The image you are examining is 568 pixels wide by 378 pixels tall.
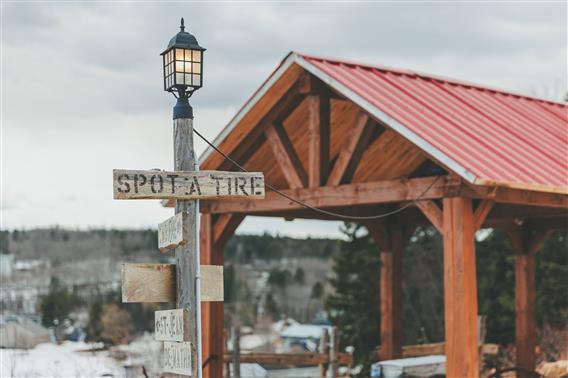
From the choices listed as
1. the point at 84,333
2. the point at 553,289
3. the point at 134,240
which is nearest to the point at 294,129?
the point at 553,289

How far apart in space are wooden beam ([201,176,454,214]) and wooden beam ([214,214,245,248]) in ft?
0.72

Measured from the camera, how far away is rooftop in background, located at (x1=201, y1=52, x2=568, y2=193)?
1159 centimetres

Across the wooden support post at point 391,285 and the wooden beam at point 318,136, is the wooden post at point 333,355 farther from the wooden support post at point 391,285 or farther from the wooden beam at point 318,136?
the wooden beam at point 318,136

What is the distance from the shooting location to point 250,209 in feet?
47.0

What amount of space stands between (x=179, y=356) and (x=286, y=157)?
5854 mm

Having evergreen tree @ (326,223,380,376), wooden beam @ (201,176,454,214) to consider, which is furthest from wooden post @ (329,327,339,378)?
evergreen tree @ (326,223,380,376)

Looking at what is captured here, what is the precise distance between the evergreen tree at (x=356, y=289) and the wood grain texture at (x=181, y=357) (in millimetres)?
24479

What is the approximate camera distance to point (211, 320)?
14844mm

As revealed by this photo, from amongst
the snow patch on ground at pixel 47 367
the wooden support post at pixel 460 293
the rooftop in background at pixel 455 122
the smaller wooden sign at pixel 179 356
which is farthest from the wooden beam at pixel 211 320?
the smaller wooden sign at pixel 179 356

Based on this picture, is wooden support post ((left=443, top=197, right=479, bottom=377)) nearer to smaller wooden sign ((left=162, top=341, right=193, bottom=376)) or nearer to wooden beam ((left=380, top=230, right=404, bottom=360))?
smaller wooden sign ((left=162, top=341, right=193, bottom=376))

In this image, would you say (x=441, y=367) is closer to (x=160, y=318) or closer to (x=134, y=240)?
(x=160, y=318)

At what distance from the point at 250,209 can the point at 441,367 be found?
14.8 ft

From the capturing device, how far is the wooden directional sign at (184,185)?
7750 mm

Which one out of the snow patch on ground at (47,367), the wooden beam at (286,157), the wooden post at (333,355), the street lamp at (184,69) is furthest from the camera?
the wooden post at (333,355)
